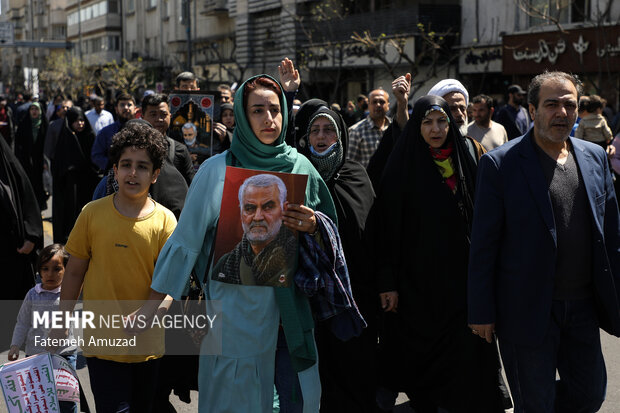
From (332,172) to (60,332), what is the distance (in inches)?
65.0

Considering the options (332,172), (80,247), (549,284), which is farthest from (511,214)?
(80,247)

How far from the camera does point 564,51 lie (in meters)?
20.3

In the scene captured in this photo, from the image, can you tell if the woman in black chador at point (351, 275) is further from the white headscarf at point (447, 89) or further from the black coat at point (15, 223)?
the black coat at point (15, 223)

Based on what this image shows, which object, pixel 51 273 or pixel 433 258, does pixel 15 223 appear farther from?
pixel 433 258

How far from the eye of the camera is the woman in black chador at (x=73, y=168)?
889 centimetres

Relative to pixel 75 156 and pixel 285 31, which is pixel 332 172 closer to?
pixel 75 156

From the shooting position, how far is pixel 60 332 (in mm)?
4109

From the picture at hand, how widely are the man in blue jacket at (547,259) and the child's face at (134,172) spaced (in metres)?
1.54

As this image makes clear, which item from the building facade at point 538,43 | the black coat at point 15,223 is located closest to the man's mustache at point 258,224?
the black coat at point 15,223

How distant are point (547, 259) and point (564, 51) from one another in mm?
18102

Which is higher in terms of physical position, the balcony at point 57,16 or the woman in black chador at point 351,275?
the balcony at point 57,16

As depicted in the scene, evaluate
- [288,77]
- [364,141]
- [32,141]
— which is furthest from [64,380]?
[32,141]

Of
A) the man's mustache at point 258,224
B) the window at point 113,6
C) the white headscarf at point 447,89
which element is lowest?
the man's mustache at point 258,224

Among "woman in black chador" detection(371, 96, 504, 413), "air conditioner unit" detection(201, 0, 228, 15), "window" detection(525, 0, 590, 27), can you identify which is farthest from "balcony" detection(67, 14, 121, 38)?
"woman in black chador" detection(371, 96, 504, 413)
